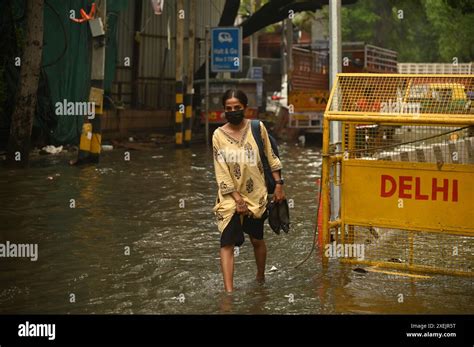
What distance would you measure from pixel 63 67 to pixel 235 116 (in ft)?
47.0

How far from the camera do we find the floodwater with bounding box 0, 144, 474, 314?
23.5 ft

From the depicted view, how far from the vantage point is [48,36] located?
66.6ft

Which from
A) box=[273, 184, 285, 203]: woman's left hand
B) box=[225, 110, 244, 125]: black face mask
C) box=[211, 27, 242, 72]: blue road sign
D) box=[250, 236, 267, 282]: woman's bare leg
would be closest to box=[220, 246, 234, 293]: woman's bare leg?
box=[250, 236, 267, 282]: woman's bare leg

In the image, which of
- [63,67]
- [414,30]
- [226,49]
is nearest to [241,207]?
[63,67]

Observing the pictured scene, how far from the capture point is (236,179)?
24.0ft

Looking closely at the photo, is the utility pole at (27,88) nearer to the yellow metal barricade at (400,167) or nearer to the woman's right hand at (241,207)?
the yellow metal barricade at (400,167)

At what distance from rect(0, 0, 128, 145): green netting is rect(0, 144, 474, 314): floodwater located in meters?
5.86

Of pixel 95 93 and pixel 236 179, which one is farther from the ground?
pixel 95 93

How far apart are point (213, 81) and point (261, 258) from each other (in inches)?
698

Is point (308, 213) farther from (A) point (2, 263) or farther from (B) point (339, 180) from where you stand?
(A) point (2, 263)

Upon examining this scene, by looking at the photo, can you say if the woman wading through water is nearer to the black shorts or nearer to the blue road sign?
the black shorts

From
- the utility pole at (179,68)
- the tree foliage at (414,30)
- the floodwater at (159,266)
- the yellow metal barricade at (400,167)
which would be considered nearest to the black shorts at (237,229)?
the floodwater at (159,266)

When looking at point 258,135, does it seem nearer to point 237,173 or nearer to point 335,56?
point 237,173
